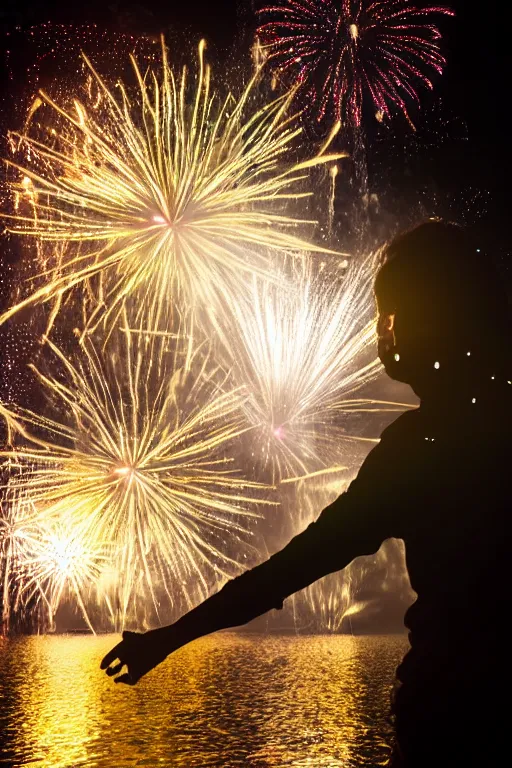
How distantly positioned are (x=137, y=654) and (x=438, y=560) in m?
0.68

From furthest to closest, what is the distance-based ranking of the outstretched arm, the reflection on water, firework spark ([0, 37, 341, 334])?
firework spark ([0, 37, 341, 334]) → the reflection on water → the outstretched arm

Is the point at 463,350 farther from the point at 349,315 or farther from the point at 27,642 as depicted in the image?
the point at 27,642

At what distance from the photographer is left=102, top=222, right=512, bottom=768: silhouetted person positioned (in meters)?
1.43

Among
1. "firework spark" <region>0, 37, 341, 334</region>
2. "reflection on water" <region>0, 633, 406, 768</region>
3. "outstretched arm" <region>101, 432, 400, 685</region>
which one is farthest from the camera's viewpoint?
"firework spark" <region>0, 37, 341, 334</region>

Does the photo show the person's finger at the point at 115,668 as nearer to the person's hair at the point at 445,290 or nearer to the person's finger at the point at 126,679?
the person's finger at the point at 126,679

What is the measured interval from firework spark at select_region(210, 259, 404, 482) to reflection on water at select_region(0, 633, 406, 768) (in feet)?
14.4

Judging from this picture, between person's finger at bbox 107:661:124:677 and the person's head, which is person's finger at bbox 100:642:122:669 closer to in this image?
person's finger at bbox 107:661:124:677

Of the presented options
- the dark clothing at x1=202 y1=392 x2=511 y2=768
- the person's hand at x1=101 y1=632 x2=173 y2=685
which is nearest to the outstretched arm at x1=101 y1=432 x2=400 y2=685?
the dark clothing at x1=202 y1=392 x2=511 y2=768

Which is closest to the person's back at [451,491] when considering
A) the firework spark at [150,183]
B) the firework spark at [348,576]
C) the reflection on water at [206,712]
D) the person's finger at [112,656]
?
the person's finger at [112,656]

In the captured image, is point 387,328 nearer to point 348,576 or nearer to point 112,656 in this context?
point 112,656

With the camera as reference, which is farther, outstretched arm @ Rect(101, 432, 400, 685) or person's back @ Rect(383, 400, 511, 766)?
outstretched arm @ Rect(101, 432, 400, 685)

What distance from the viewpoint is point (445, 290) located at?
1.60 meters

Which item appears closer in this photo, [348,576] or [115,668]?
[115,668]

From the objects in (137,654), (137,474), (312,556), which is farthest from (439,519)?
(137,474)
